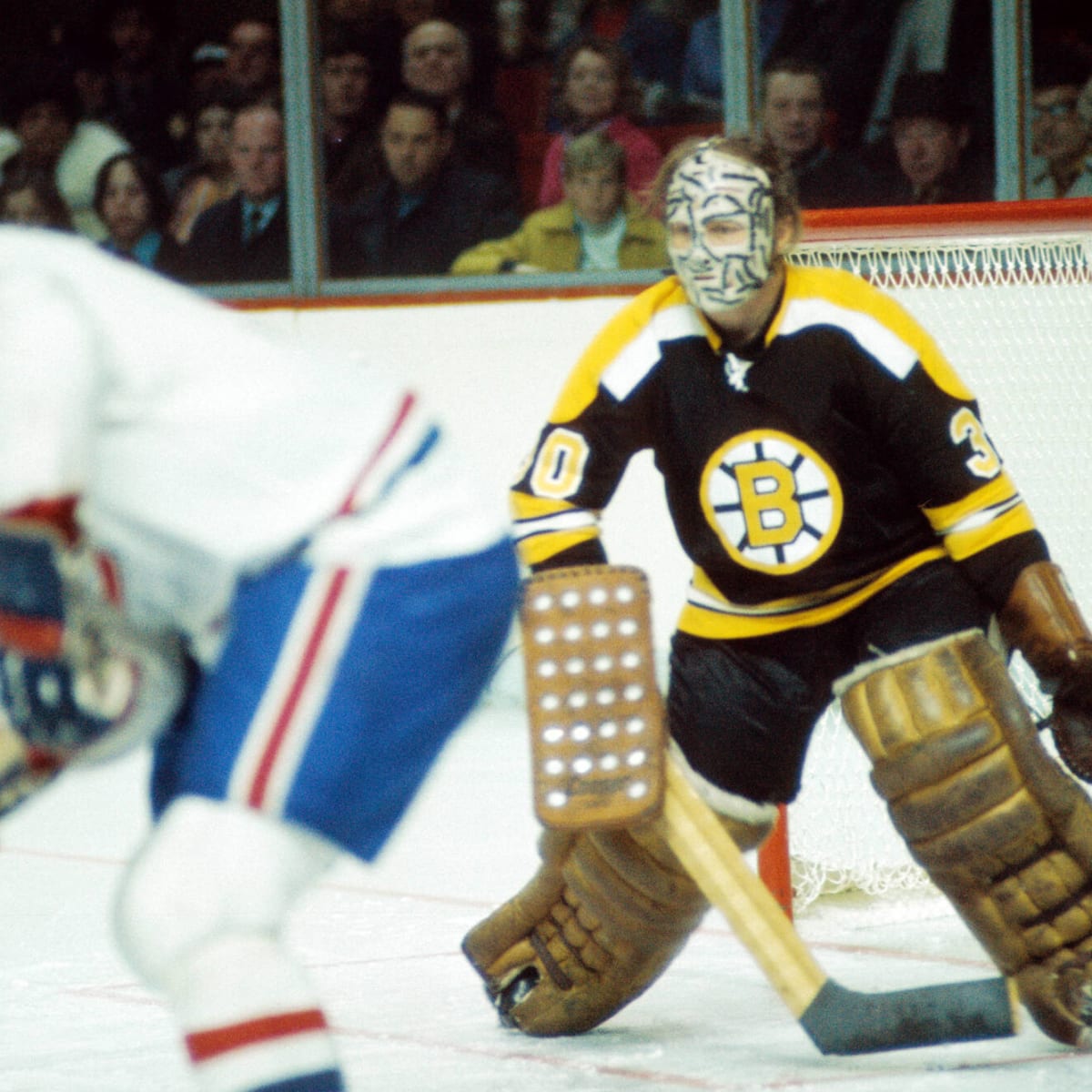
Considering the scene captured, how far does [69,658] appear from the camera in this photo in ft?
5.72

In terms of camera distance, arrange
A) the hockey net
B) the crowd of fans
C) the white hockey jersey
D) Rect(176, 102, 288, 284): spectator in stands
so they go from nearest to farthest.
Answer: the white hockey jersey, the hockey net, the crowd of fans, Rect(176, 102, 288, 284): spectator in stands

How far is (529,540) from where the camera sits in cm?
297

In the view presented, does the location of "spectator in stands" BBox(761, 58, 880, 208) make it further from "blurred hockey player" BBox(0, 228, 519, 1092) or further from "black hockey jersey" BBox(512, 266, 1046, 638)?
"blurred hockey player" BBox(0, 228, 519, 1092)

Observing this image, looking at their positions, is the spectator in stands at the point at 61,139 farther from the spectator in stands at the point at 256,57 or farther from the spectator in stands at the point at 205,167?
the spectator in stands at the point at 256,57

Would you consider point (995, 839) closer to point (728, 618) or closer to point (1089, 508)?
point (728, 618)

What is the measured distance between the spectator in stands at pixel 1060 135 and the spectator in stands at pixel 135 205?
9.67 feet

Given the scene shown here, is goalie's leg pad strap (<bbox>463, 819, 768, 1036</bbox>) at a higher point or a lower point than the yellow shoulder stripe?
lower

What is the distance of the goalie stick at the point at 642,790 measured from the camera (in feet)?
8.79

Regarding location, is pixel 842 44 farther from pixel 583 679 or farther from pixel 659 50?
pixel 583 679

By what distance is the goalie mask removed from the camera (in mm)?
2896

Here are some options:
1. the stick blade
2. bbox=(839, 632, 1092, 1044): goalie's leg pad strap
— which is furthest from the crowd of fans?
the stick blade

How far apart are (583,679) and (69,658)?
1124 millimetres

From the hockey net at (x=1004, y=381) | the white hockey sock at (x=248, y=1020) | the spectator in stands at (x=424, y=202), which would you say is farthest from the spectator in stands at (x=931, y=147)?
the white hockey sock at (x=248, y=1020)

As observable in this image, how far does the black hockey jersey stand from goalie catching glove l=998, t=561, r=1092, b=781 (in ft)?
0.08
